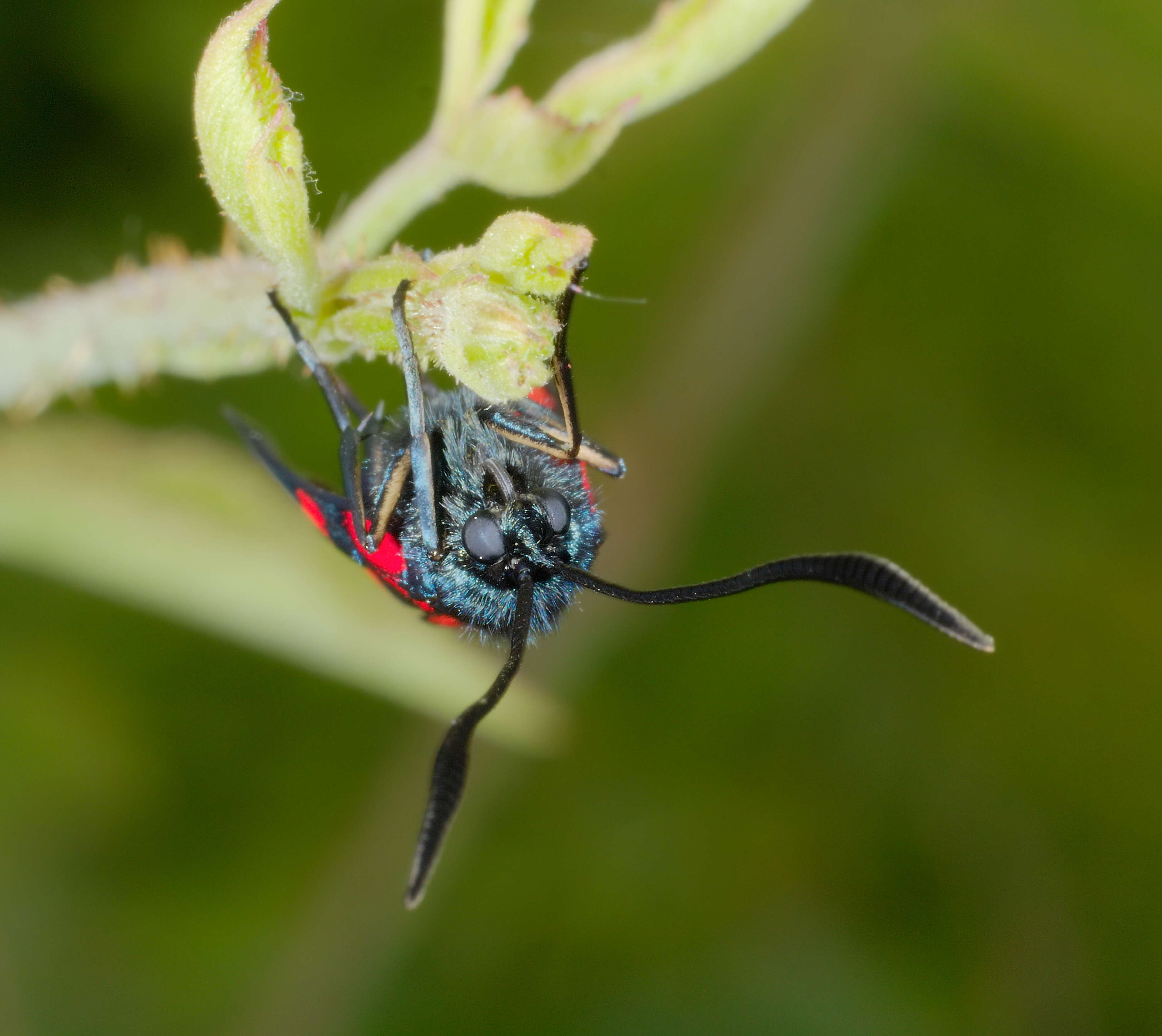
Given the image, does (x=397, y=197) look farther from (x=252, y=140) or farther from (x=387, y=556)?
(x=387, y=556)

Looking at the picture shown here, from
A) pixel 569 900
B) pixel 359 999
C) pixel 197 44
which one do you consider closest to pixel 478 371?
pixel 197 44

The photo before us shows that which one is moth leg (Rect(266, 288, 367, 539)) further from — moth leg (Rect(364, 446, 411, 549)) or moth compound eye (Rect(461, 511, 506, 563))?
moth compound eye (Rect(461, 511, 506, 563))

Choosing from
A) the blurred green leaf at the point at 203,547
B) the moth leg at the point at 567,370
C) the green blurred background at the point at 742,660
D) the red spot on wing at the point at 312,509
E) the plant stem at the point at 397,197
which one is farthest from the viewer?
the green blurred background at the point at 742,660

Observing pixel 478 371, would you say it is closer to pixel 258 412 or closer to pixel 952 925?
pixel 258 412

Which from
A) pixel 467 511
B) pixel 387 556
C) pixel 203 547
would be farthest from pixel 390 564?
pixel 203 547

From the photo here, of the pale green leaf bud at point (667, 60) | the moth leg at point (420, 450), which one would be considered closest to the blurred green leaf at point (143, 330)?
the moth leg at point (420, 450)

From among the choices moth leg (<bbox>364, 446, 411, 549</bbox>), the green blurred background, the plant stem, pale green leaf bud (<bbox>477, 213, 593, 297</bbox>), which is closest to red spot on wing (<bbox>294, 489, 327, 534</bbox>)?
moth leg (<bbox>364, 446, 411, 549</bbox>)

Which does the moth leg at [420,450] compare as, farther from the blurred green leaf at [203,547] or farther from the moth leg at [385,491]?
the blurred green leaf at [203,547]
